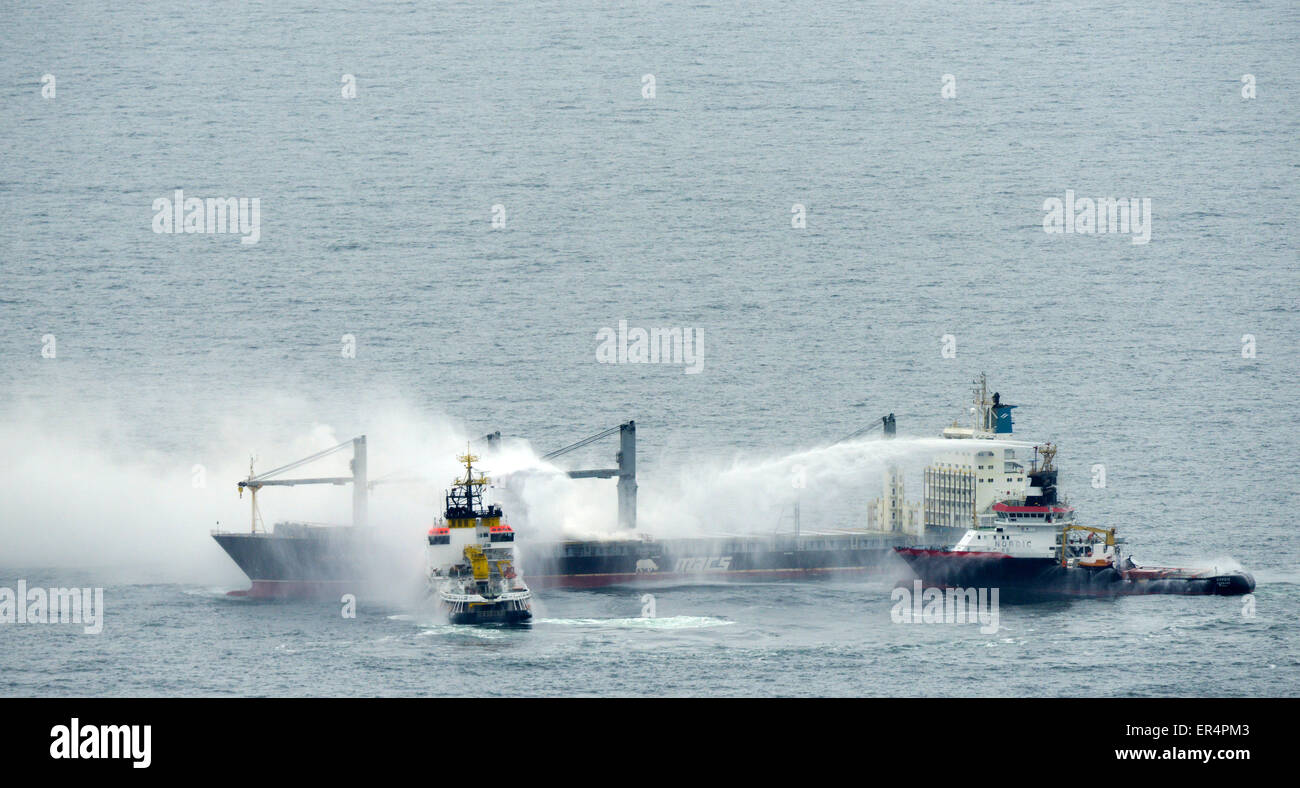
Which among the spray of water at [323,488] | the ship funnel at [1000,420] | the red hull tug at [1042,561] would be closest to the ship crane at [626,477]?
the spray of water at [323,488]

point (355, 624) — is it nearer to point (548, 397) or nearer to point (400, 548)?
point (400, 548)

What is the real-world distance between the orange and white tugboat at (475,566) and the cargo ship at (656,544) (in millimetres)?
9405

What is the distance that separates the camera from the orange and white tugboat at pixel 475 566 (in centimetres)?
10988

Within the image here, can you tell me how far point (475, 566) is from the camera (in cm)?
11250

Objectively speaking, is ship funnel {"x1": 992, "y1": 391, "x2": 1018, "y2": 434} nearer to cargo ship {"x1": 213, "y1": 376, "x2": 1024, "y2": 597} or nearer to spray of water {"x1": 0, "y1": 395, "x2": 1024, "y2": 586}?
cargo ship {"x1": 213, "y1": 376, "x2": 1024, "y2": 597}

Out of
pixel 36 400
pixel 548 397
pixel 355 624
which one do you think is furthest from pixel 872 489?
pixel 36 400

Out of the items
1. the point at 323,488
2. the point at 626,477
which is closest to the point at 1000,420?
the point at 626,477

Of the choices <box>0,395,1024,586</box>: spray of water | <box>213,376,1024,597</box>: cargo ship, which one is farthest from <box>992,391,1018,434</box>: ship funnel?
<box>0,395,1024,586</box>: spray of water

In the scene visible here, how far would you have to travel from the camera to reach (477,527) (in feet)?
377

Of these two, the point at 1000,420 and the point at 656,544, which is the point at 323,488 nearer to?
the point at 656,544

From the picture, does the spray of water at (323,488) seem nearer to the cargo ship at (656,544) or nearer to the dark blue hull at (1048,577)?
the cargo ship at (656,544)

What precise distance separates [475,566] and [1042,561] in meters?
38.9

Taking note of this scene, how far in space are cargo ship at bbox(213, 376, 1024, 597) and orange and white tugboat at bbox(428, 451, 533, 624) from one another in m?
9.41
